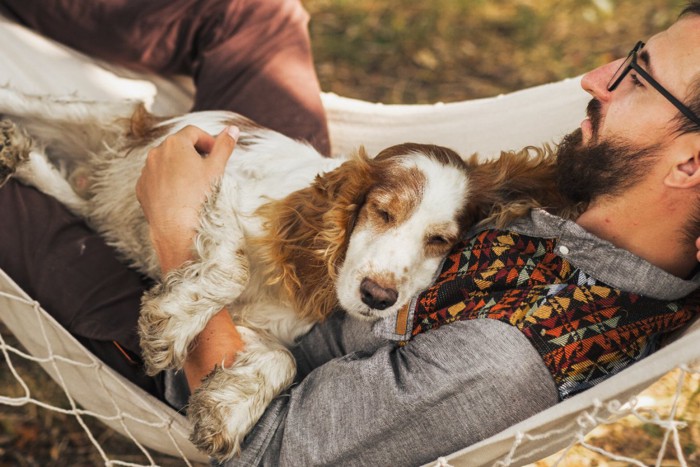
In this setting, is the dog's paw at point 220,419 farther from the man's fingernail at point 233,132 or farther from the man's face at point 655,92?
the man's face at point 655,92

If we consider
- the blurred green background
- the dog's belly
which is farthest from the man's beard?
the blurred green background

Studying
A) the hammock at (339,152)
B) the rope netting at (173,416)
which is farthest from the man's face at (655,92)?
the rope netting at (173,416)

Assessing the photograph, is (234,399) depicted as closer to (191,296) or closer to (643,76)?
(191,296)

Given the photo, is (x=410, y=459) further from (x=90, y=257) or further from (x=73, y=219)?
(x=73, y=219)

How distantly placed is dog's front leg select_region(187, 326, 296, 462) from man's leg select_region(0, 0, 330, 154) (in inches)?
43.1

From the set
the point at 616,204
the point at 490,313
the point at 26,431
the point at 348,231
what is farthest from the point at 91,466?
the point at 616,204

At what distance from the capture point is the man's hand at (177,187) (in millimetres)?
2127

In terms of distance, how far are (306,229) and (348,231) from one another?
0.12m

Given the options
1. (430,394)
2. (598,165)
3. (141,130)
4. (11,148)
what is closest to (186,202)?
(141,130)

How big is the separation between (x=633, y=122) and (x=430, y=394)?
2.79 ft

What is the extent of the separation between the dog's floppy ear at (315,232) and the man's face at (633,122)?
0.58 meters

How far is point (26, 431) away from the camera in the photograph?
2.97m

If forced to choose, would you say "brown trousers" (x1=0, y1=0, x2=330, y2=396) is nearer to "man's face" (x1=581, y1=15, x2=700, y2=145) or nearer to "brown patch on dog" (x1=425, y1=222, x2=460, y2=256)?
"brown patch on dog" (x1=425, y1=222, x2=460, y2=256)

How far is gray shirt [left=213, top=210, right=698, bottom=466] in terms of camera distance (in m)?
1.70
